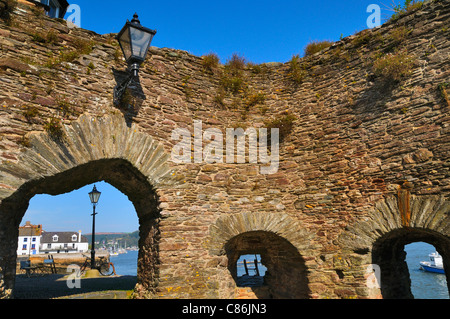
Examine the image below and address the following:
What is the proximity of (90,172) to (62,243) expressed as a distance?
8096cm

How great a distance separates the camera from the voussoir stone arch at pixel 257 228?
245 inches

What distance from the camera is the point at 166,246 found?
5711mm

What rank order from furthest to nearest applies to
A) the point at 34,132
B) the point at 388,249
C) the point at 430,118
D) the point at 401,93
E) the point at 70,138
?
1. the point at 388,249
2. the point at 401,93
3. the point at 430,118
4. the point at 70,138
5. the point at 34,132

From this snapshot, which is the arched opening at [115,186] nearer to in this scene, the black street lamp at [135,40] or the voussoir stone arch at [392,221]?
the black street lamp at [135,40]

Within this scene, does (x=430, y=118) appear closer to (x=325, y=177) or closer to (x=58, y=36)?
(x=325, y=177)

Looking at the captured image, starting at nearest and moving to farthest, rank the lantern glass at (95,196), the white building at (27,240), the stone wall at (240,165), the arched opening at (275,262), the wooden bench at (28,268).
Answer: the stone wall at (240,165) → the arched opening at (275,262) → the lantern glass at (95,196) → the wooden bench at (28,268) → the white building at (27,240)

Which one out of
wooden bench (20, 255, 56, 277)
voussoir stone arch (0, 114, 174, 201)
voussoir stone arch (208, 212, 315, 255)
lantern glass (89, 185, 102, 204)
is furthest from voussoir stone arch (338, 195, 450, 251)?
wooden bench (20, 255, 56, 277)

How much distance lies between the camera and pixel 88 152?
5.08 m

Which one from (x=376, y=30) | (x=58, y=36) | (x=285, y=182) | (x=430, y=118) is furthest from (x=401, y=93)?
(x=58, y=36)

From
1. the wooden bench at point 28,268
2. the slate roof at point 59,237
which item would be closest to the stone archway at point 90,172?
the wooden bench at point 28,268

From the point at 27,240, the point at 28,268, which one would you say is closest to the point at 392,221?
the point at 28,268

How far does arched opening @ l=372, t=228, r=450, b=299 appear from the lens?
5863 millimetres

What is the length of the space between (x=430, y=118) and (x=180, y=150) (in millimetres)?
4818

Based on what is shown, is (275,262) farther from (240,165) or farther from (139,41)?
(139,41)
